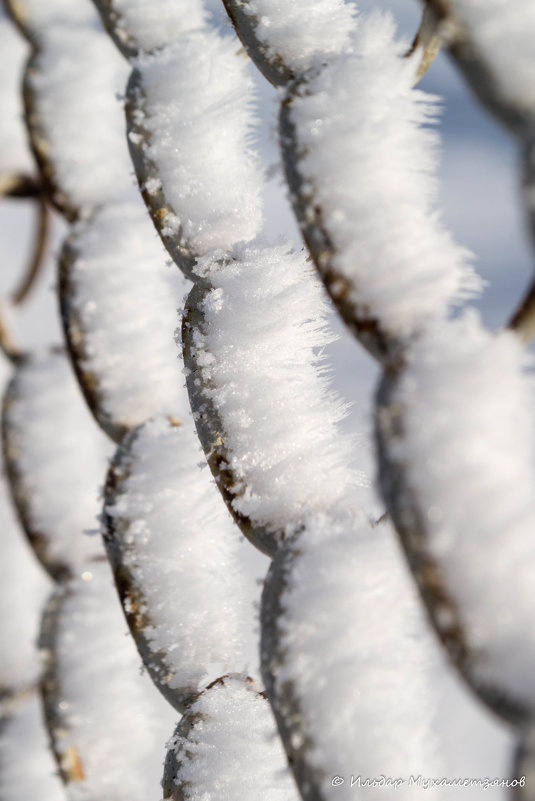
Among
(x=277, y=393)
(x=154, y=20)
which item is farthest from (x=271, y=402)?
(x=154, y=20)

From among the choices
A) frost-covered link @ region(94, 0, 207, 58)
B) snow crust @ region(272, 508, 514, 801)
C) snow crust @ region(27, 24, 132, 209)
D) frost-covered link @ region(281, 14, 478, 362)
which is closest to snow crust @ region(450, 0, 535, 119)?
frost-covered link @ region(281, 14, 478, 362)

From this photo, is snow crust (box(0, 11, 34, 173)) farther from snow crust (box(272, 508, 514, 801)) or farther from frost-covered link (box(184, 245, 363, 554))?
snow crust (box(272, 508, 514, 801))

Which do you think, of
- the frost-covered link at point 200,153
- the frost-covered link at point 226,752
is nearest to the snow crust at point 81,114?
the frost-covered link at point 200,153

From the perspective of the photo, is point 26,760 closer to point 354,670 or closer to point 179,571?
point 179,571

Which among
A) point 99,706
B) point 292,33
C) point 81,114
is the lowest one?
point 99,706

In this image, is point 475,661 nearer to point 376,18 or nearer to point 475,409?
point 475,409

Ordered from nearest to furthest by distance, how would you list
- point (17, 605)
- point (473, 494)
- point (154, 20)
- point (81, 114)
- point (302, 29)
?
point (473, 494) < point (302, 29) < point (154, 20) < point (81, 114) < point (17, 605)
